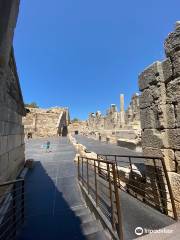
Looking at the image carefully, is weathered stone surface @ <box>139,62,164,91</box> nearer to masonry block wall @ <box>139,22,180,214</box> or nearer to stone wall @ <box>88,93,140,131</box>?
masonry block wall @ <box>139,22,180,214</box>

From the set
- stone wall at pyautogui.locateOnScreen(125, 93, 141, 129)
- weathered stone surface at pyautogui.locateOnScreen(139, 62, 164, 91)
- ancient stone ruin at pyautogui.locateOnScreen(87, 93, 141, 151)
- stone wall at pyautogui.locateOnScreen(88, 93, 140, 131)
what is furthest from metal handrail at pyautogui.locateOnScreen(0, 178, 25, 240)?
stone wall at pyautogui.locateOnScreen(125, 93, 141, 129)

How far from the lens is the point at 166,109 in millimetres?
3869

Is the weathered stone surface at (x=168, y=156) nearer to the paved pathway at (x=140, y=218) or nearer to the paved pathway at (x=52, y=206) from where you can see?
the paved pathway at (x=140, y=218)

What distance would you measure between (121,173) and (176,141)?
3.43 metres

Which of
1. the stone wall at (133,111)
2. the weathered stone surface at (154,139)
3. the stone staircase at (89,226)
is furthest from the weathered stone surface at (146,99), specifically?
the stone wall at (133,111)

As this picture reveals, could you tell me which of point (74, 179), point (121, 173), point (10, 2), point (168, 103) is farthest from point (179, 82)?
point (74, 179)

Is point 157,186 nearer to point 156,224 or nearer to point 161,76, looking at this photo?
point 156,224

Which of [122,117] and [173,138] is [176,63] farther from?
[122,117]

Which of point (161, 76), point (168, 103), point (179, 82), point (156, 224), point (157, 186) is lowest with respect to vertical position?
point (156, 224)

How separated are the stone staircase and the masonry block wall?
160 centimetres

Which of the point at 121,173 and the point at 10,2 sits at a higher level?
the point at 10,2

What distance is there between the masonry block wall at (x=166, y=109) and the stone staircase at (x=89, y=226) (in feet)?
5.24

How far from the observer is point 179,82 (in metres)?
3.51

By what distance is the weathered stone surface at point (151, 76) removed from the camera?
3.98 meters
